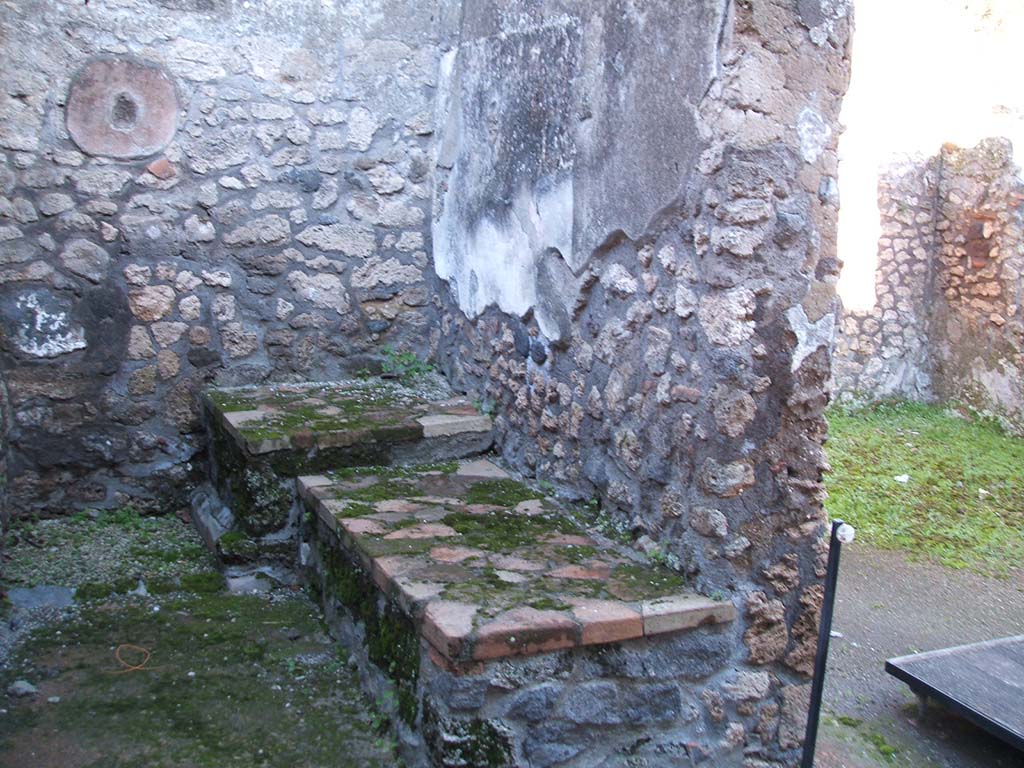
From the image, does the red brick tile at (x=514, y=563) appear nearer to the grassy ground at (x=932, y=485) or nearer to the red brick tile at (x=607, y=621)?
the red brick tile at (x=607, y=621)

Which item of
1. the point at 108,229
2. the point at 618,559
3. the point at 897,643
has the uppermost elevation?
the point at 108,229

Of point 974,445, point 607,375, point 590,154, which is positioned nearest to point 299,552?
point 607,375

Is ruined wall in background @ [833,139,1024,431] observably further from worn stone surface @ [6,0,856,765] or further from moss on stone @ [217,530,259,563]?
moss on stone @ [217,530,259,563]

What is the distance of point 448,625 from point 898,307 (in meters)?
6.44

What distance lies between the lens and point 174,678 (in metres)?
2.79

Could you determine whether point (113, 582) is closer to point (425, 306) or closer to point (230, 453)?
point (230, 453)

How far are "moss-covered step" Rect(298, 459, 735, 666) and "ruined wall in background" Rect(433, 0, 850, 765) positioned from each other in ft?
0.52

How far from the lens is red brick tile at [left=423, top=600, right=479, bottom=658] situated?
2.22 metres

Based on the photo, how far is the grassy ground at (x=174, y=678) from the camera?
2.46 metres

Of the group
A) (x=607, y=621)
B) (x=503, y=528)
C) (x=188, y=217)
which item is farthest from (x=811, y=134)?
(x=188, y=217)

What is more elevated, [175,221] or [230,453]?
[175,221]

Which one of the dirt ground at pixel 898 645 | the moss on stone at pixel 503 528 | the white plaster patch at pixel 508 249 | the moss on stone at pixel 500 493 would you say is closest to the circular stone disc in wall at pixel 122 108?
the white plaster patch at pixel 508 249

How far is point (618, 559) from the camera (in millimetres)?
2766

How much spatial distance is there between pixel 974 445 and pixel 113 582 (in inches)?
220
